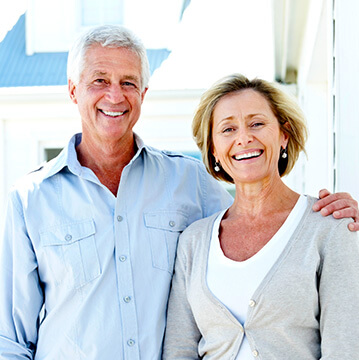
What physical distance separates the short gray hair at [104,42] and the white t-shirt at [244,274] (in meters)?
0.77

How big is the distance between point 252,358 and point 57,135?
14.9 feet

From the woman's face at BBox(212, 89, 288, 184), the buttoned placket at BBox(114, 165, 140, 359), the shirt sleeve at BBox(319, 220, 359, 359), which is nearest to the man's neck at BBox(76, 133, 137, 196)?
the buttoned placket at BBox(114, 165, 140, 359)

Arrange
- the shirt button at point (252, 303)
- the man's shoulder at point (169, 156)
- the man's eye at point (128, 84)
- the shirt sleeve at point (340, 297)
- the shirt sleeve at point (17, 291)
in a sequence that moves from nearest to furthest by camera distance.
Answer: the shirt sleeve at point (340, 297) → the shirt button at point (252, 303) → the shirt sleeve at point (17, 291) → the man's eye at point (128, 84) → the man's shoulder at point (169, 156)

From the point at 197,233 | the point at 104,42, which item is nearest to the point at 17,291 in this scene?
the point at 197,233

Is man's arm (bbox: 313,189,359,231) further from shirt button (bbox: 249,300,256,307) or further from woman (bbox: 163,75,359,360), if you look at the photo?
shirt button (bbox: 249,300,256,307)

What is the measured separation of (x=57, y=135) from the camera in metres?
6.09

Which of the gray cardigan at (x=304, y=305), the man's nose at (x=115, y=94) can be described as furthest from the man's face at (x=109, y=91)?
the gray cardigan at (x=304, y=305)

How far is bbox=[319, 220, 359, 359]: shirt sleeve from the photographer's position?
175 centimetres

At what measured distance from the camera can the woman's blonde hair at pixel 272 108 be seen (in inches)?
84.6

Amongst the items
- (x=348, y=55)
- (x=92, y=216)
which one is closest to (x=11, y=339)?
(x=92, y=216)

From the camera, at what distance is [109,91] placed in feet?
7.41

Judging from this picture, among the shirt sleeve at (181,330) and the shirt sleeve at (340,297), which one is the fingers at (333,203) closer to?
the shirt sleeve at (340,297)

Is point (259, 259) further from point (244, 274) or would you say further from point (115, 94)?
point (115, 94)

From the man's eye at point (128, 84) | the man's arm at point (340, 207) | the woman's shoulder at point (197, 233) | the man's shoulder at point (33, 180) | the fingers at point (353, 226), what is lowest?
the woman's shoulder at point (197, 233)
